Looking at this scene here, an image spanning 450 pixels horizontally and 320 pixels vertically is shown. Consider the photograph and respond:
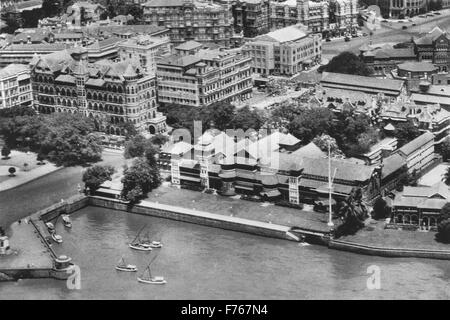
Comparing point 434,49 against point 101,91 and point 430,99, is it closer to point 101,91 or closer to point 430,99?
point 430,99

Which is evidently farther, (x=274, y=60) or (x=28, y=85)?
(x=274, y=60)

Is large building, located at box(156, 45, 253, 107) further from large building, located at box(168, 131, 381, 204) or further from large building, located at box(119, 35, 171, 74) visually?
large building, located at box(168, 131, 381, 204)

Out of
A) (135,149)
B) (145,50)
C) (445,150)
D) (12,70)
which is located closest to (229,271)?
(135,149)

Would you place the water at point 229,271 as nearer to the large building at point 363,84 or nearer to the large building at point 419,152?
the large building at point 419,152

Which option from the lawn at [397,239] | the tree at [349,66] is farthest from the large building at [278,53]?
the lawn at [397,239]
